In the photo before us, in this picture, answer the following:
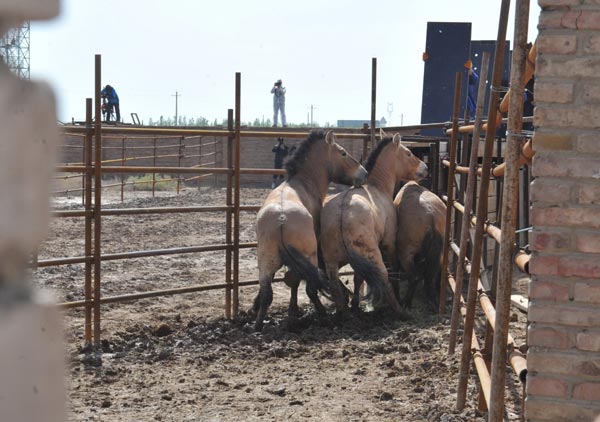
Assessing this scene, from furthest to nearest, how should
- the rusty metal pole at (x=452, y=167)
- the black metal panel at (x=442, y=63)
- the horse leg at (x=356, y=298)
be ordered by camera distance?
the black metal panel at (x=442, y=63), the horse leg at (x=356, y=298), the rusty metal pole at (x=452, y=167)

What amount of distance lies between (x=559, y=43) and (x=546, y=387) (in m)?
1.21

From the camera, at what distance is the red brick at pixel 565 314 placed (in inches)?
115

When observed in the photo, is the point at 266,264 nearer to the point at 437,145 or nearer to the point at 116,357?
the point at 116,357

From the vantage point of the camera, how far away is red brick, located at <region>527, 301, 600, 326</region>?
2.93 metres

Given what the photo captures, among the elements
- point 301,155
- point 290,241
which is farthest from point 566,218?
point 301,155

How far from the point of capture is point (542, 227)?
9.66 ft

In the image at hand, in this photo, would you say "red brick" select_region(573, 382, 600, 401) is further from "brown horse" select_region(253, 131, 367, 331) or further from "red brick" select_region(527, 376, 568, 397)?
"brown horse" select_region(253, 131, 367, 331)

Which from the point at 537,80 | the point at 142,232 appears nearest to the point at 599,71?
the point at 537,80

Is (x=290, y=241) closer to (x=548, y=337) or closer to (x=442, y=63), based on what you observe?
(x=548, y=337)

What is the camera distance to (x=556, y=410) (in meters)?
2.96

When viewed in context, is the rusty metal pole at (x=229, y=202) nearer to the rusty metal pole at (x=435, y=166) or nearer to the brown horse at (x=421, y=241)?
the brown horse at (x=421, y=241)

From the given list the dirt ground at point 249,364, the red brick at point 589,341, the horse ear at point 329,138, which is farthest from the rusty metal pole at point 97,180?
the red brick at point 589,341

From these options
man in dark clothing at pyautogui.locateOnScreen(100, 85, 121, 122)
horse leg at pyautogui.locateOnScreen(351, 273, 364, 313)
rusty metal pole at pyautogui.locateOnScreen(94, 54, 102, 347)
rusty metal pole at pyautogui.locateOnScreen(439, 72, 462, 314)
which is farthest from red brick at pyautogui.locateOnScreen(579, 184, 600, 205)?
man in dark clothing at pyautogui.locateOnScreen(100, 85, 121, 122)

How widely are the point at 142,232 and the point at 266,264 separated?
653cm
